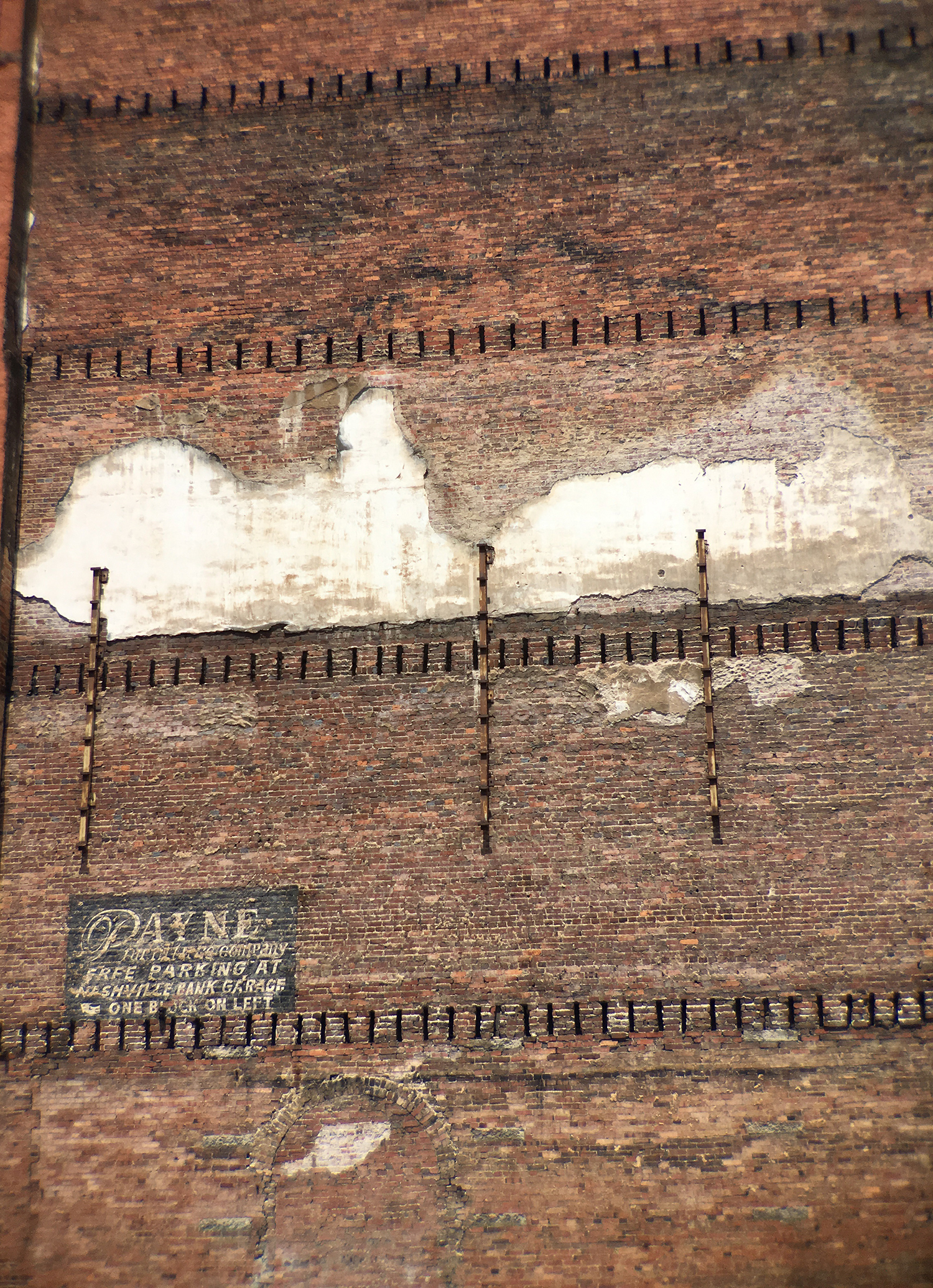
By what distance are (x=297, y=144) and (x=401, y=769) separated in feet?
17.6

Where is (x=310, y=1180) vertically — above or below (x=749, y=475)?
below

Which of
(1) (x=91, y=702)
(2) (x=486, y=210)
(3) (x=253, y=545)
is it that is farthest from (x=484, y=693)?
(2) (x=486, y=210)

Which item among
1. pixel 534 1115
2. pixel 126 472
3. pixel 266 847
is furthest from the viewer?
pixel 126 472

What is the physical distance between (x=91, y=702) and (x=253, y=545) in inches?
70.2

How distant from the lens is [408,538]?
29.1 ft

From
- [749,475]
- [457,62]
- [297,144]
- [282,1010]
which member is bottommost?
[282,1010]

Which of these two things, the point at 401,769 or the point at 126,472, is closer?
the point at 401,769

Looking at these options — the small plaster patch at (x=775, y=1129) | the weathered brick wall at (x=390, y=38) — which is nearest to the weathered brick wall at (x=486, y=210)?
the weathered brick wall at (x=390, y=38)

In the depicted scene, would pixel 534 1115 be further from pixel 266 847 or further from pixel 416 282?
pixel 416 282

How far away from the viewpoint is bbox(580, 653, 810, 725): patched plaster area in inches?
331

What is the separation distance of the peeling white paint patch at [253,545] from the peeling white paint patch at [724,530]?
24.2 inches

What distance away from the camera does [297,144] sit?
31.2ft

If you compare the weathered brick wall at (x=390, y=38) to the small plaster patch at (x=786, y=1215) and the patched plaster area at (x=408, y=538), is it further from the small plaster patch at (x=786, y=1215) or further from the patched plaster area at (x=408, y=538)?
the small plaster patch at (x=786, y=1215)

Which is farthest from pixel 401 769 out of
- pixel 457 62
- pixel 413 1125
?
pixel 457 62
